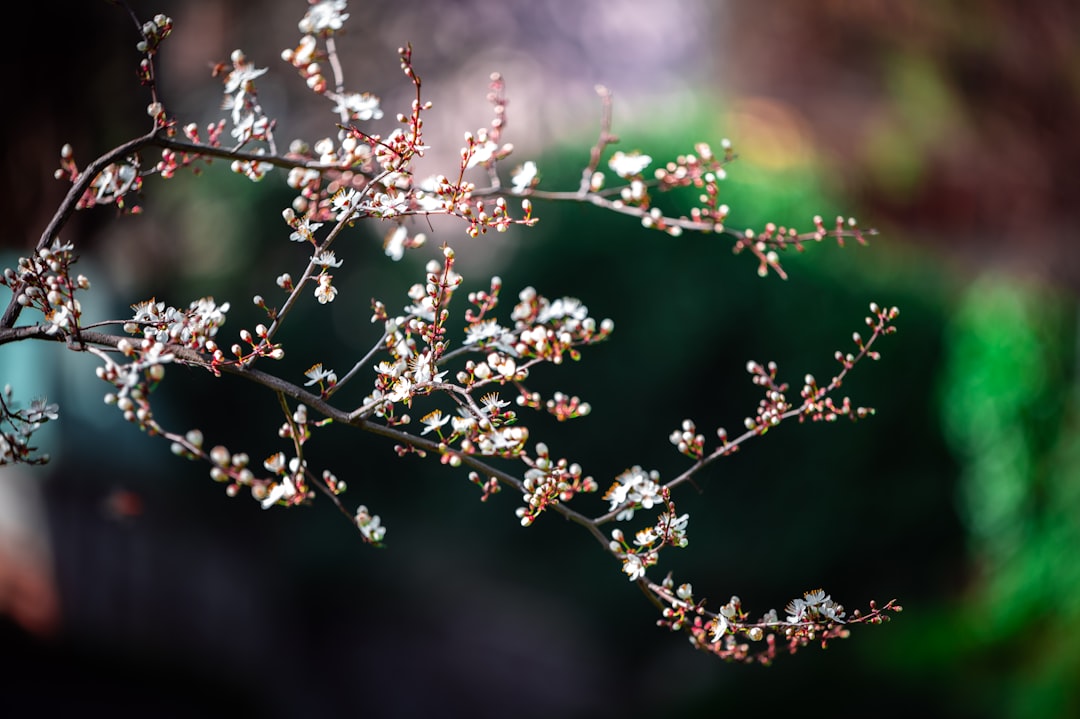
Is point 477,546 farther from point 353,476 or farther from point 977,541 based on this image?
point 977,541

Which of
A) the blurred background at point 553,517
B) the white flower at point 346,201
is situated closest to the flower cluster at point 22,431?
the white flower at point 346,201

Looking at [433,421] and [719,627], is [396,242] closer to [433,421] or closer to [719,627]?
[433,421]

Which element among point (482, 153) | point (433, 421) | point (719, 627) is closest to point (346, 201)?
point (482, 153)

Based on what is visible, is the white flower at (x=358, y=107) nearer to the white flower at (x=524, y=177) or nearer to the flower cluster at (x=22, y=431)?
the white flower at (x=524, y=177)

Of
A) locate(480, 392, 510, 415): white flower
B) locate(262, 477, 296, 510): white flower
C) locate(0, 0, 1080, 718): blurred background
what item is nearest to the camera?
locate(262, 477, 296, 510): white flower

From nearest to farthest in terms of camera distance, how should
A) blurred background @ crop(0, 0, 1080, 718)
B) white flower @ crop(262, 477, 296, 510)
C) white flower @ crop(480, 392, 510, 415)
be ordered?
1. white flower @ crop(262, 477, 296, 510)
2. white flower @ crop(480, 392, 510, 415)
3. blurred background @ crop(0, 0, 1080, 718)

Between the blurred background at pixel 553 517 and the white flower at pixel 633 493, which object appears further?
the blurred background at pixel 553 517

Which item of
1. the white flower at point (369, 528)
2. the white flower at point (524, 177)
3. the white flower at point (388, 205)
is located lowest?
the white flower at point (369, 528)

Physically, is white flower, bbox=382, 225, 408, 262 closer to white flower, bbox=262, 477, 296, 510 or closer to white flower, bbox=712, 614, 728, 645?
white flower, bbox=262, 477, 296, 510

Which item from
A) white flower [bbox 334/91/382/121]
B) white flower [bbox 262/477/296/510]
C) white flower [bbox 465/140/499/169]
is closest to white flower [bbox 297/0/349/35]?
white flower [bbox 334/91/382/121]

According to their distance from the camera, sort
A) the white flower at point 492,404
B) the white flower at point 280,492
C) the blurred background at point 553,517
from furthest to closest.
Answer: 1. the blurred background at point 553,517
2. the white flower at point 492,404
3. the white flower at point 280,492
